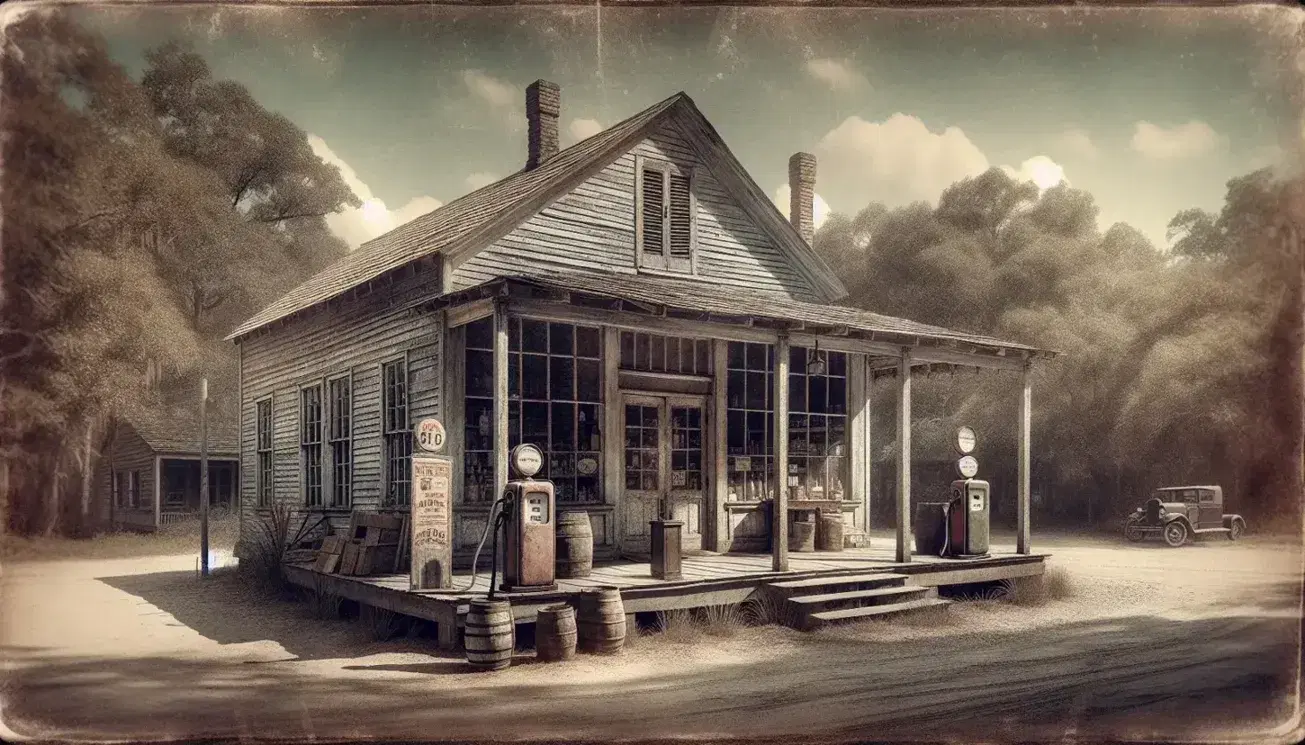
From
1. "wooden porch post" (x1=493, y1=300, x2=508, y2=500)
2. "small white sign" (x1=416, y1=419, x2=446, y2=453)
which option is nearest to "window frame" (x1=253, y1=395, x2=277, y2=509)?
"small white sign" (x1=416, y1=419, x2=446, y2=453)

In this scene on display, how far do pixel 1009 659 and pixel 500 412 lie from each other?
5011mm

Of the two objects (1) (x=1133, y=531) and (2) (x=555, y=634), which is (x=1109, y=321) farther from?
(2) (x=555, y=634)

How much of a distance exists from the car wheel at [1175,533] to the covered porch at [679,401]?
6.85 metres

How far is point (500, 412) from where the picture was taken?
9242mm

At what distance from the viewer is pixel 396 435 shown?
12312mm

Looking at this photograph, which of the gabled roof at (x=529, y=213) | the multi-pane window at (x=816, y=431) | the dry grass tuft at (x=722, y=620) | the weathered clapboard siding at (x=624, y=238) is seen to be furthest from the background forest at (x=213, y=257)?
the dry grass tuft at (x=722, y=620)

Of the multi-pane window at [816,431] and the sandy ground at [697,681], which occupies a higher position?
the multi-pane window at [816,431]

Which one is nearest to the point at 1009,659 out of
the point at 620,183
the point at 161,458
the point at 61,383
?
the point at 620,183

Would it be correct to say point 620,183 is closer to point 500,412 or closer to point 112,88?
point 500,412

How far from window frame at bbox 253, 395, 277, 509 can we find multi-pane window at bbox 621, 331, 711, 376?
6218mm

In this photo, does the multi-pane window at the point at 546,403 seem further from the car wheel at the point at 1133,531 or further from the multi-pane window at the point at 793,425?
the car wheel at the point at 1133,531

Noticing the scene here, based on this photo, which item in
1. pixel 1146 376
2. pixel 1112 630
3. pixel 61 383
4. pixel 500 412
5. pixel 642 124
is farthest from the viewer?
pixel 1146 376

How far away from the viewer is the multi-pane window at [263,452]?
15.6 meters

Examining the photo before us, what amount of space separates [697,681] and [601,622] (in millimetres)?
1156
